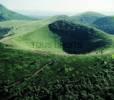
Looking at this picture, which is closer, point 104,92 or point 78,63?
point 104,92

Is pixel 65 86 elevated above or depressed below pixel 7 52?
below

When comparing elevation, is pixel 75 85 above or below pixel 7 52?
below

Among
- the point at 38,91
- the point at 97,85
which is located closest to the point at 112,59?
the point at 97,85

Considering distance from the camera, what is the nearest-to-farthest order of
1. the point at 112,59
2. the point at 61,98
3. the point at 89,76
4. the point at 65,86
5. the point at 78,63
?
1. the point at 61,98
2. the point at 65,86
3. the point at 89,76
4. the point at 78,63
5. the point at 112,59

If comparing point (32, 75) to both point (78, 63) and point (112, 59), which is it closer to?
point (78, 63)

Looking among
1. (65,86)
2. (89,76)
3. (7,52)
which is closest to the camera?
(65,86)

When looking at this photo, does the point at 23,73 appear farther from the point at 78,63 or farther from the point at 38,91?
the point at 78,63

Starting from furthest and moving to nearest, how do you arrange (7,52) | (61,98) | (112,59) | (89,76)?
1. (7,52)
2. (112,59)
3. (89,76)
4. (61,98)

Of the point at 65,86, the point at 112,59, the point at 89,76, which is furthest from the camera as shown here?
the point at 112,59

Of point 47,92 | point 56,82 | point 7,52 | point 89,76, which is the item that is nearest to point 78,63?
point 89,76
